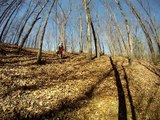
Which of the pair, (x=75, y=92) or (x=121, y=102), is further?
(x=75, y=92)

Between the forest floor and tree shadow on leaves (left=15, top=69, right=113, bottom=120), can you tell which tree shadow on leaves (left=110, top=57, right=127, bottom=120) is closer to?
the forest floor

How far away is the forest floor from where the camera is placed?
28.2 ft

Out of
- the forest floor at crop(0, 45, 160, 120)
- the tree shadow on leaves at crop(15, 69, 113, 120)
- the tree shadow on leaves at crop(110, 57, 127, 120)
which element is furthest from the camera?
the tree shadow on leaves at crop(110, 57, 127, 120)

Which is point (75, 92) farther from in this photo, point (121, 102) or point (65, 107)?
point (121, 102)

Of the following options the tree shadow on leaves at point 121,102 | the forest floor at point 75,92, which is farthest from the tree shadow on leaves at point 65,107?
the tree shadow on leaves at point 121,102

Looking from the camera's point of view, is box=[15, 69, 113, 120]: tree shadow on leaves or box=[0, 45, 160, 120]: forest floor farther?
box=[0, 45, 160, 120]: forest floor

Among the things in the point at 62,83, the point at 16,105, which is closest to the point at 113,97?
Result: the point at 62,83

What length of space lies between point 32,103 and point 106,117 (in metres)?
3.39

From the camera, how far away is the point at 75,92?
10.4m

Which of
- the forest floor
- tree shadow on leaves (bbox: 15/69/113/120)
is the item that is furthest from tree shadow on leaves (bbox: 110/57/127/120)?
tree shadow on leaves (bbox: 15/69/113/120)

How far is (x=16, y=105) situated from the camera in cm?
859

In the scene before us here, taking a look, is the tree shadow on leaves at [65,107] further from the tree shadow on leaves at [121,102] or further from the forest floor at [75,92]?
the tree shadow on leaves at [121,102]

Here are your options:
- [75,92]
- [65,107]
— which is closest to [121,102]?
[75,92]

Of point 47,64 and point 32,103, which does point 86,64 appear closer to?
point 47,64
